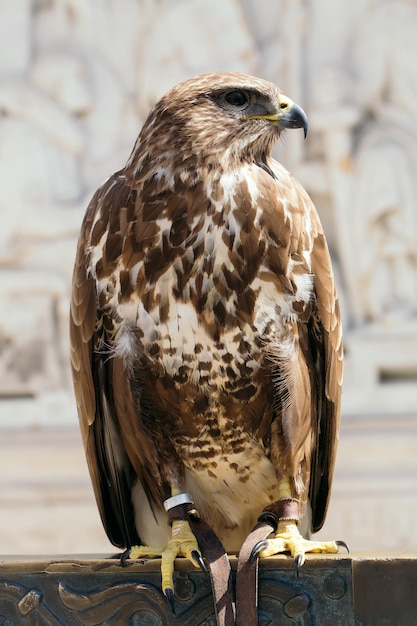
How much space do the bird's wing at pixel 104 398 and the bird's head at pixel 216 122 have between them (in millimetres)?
121

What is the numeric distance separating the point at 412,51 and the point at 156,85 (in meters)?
1.27

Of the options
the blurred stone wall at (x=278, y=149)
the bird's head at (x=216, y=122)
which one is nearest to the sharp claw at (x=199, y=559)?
the bird's head at (x=216, y=122)

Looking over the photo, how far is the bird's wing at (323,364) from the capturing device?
6.98ft

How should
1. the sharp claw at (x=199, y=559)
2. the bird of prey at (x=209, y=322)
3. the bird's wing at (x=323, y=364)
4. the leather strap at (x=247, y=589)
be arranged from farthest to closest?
the bird's wing at (x=323, y=364) < the bird of prey at (x=209, y=322) < the sharp claw at (x=199, y=559) < the leather strap at (x=247, y=589)

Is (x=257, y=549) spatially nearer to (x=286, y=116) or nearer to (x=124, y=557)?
(x=124, y=557)

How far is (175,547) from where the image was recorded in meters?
1.93

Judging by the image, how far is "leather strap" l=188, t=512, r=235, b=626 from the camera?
1.71 metres

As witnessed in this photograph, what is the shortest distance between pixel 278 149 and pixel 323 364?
3412 millimetres

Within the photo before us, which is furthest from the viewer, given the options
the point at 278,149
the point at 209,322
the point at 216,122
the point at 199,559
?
the point at 278,149

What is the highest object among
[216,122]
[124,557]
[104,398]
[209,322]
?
[216,122]

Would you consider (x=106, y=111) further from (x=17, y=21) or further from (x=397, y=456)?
(x=397, y=456)

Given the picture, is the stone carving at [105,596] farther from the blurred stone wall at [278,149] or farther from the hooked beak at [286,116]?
the blurred stone wall at [278,149]

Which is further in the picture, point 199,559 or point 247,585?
point 199,559

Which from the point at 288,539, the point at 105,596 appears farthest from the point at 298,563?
the point at 105,596
